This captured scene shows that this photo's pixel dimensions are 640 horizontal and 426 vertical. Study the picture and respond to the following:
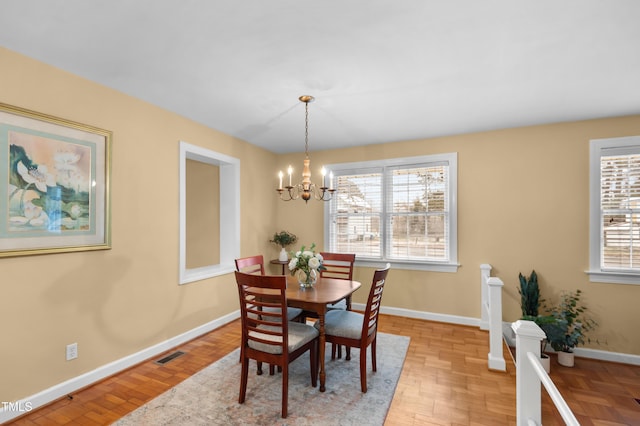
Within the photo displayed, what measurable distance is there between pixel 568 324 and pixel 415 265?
1.70 metres

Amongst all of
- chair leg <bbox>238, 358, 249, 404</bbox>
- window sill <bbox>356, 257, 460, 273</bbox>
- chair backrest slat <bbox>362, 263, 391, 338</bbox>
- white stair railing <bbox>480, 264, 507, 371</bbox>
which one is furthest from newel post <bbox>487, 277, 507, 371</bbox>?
chair leg <bbox>238, 358, 249, 404</bbox>

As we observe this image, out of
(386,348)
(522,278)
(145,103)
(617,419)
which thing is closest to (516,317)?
(522,278)

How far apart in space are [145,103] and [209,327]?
2.59 metres

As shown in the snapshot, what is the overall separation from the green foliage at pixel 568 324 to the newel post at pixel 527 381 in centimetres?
229

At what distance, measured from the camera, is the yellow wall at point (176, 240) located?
2211 millimetres

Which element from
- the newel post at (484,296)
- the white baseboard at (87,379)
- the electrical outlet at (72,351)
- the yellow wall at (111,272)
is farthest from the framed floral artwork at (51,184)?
the newel post at (484,296)

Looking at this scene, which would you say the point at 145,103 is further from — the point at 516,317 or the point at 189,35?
the point at 516,317

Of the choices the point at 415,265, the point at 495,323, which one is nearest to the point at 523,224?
the point at 415,265

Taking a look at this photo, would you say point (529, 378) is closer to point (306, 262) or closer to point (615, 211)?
point (306, 262)

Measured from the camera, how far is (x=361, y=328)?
96.4 inches

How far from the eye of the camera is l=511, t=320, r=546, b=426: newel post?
1257mm

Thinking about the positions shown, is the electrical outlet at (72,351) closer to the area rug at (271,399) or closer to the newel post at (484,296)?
the area rug at (271,399)

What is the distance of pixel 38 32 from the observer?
1891mm

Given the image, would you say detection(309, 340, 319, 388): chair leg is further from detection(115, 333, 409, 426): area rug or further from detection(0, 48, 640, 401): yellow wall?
detection(0, 48, 640, 401): yellow wall
